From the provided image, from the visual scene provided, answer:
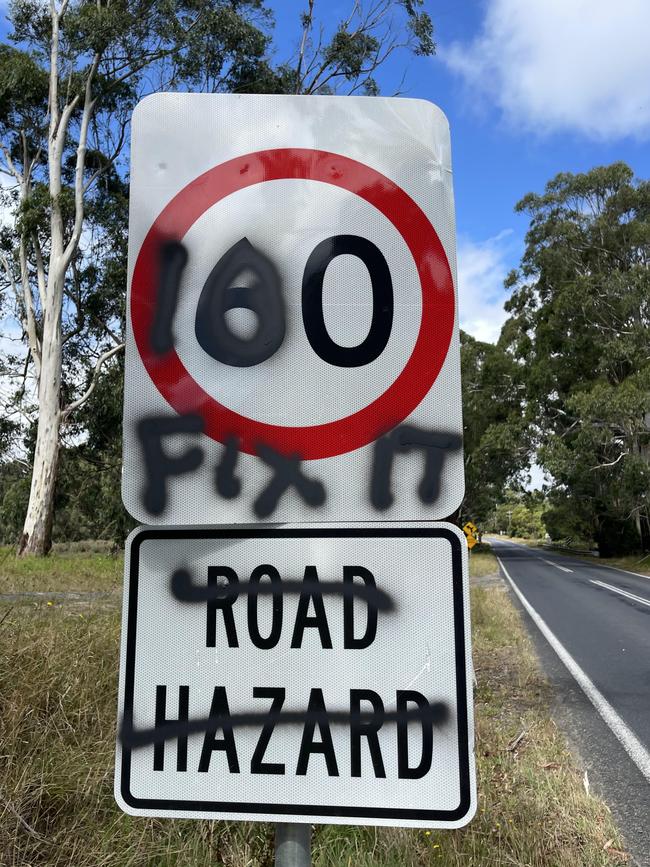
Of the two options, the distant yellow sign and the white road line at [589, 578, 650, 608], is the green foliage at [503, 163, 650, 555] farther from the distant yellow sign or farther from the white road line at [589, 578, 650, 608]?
the distant yellow sign

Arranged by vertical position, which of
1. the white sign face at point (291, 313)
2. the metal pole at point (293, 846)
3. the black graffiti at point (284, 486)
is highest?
the white sign face at point (291, 313)

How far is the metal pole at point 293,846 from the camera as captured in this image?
1.25m

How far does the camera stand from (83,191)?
65.7ft

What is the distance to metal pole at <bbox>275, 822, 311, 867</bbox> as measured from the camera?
1248 mm

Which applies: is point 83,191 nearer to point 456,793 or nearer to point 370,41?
Answer: point 370,41

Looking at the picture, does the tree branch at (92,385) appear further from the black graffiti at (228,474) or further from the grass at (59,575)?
the black graffiti at (228,474)

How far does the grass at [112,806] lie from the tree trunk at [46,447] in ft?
46.1

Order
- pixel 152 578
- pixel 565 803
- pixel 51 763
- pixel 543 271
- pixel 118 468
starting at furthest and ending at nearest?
pixel 543 271 → pixel 118 468 → pixel 565 803 → pixel 51 763 → pixel 152 578


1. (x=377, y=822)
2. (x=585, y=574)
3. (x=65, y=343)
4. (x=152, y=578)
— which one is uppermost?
(x=65, y=343)

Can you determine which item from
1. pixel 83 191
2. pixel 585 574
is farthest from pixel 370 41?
pixel 585 574

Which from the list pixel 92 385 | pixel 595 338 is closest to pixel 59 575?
pixel 92 385

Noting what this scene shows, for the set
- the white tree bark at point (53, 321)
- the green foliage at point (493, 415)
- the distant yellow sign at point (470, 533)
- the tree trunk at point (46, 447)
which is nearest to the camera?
the distant yellow sign at point (470, 533)

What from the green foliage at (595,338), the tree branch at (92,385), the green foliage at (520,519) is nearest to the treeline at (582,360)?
the green foliage at (595,338)

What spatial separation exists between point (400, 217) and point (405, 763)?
3.30ft
